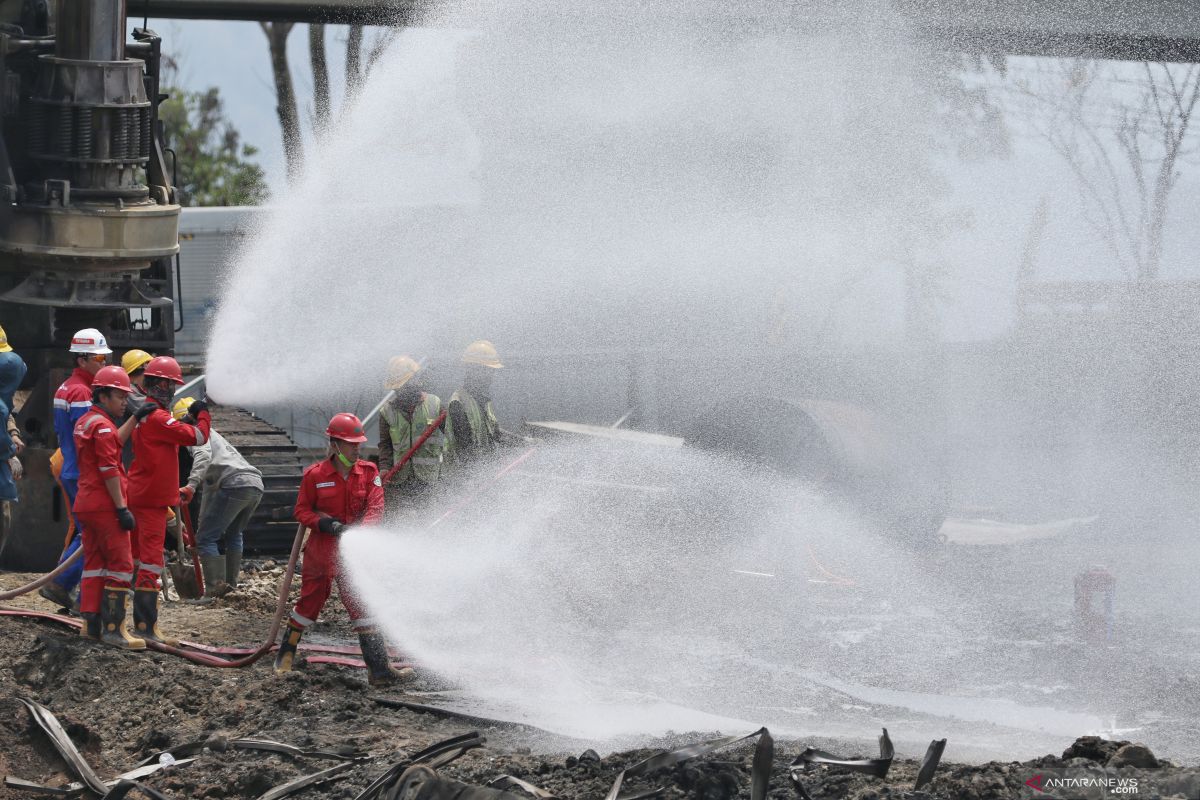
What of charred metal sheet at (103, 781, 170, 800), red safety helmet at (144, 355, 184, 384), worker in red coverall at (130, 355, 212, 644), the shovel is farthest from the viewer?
the shovel

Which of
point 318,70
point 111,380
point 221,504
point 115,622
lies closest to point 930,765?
point 115,622

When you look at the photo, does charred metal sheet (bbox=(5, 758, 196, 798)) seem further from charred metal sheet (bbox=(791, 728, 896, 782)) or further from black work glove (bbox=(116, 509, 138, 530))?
charred metal sheet (bbox=(791, 728, 896, 782))

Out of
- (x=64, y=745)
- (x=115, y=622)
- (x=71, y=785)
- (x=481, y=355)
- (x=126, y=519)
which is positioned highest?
(x=481, y=355)

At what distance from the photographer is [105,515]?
879cm

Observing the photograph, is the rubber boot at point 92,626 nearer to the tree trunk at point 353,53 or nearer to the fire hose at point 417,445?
the fire hose at point 417,445

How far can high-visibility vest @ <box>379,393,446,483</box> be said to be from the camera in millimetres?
10789

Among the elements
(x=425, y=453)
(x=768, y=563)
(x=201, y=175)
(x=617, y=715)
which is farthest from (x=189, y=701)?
(x=201, y=175)

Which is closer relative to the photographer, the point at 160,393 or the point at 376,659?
the point at 376,659

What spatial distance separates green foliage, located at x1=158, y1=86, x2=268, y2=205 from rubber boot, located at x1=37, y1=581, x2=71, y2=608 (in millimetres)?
15479

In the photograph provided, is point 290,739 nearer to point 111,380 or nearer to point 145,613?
point 145,613

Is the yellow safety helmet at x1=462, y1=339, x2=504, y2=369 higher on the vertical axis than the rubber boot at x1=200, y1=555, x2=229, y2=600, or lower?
higher

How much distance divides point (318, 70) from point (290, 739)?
17.2m

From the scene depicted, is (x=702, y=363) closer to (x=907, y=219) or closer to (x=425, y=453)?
(x=907, y=219)
